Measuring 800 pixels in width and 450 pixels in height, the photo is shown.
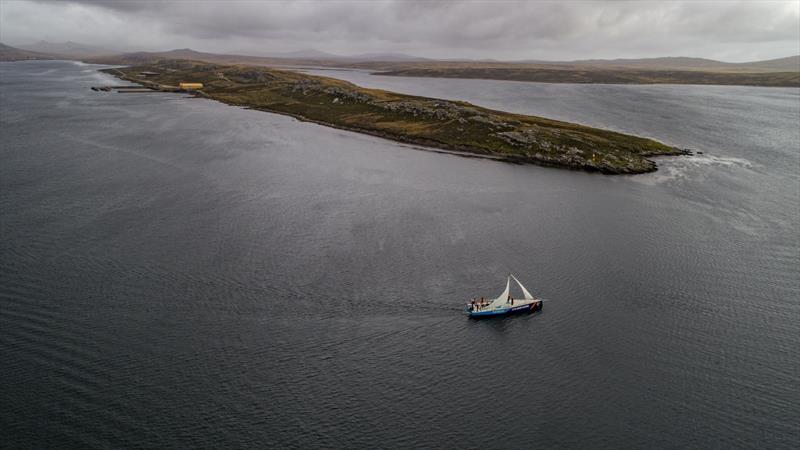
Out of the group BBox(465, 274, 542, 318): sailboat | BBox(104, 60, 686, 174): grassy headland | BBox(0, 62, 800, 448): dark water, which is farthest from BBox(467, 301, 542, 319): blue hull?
BBox(104, 60, 686, 174): grassy headland

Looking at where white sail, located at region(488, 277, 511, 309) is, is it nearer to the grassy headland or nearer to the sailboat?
the sailboat

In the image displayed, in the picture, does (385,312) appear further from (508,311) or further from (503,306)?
(508,311)

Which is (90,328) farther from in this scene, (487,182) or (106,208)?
(487,182)

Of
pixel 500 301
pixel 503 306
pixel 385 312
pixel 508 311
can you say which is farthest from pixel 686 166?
pixel 385 312

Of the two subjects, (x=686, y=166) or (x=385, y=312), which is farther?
(x=686, y=166)

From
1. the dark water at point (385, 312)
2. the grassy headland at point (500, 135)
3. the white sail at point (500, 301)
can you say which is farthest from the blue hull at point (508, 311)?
the grassy headland at point (500, 135)

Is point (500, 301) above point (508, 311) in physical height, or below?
above

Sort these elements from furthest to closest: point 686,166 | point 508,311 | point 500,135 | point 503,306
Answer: point 500,135 → point 686,166 → point 508,311 → point 503,306
